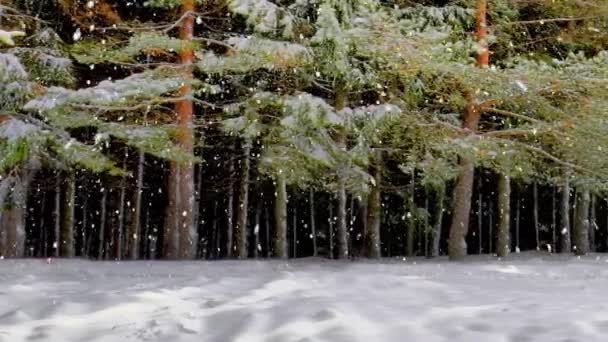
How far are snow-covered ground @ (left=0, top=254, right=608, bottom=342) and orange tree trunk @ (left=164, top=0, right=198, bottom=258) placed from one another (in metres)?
5.41

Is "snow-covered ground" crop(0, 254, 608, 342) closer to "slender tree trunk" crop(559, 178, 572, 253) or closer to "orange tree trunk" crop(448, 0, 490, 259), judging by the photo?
"orange tree trunk" crop(448, 0, 490, 259)

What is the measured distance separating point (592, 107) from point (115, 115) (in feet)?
34.6

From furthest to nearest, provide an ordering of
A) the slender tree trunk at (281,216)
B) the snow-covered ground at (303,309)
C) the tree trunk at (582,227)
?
the tree trunk at (582,227), the slender tree trunk at (281,216), the snow-covered ground at (303,309)

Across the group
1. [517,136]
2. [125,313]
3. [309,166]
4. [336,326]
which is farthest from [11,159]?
[517,136]

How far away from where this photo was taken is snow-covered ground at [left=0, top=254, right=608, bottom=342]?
5328 millimetres

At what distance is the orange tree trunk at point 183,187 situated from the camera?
1467 cm

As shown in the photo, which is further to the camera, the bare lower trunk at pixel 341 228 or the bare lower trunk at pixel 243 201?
the bare lower trunk at pixel 243 201

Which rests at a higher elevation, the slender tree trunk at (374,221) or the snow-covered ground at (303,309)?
the slender tree trunk at (374,221)

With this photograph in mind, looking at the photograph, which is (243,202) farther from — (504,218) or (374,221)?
(504,218)

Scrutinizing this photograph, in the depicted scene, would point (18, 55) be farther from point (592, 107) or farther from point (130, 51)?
point (592, 107)

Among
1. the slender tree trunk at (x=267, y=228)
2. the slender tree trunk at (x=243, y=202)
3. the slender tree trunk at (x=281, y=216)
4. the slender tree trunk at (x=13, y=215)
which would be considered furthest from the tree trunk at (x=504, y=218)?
the slender tree trunk at (x=267, y=228)

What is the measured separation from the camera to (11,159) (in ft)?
41.7

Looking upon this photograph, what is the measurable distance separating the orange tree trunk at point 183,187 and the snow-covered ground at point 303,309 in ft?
17.8

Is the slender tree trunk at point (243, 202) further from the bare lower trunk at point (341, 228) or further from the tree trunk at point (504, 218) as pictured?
the tree trunk at point (504, 218)
